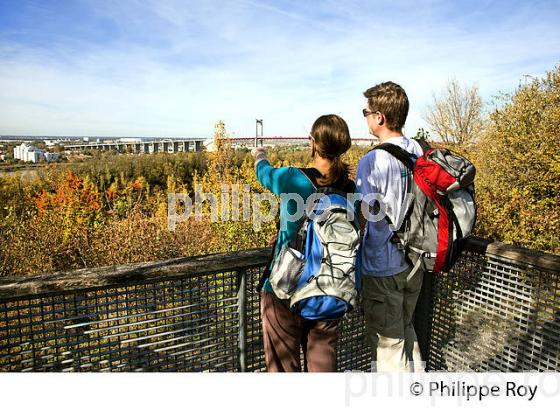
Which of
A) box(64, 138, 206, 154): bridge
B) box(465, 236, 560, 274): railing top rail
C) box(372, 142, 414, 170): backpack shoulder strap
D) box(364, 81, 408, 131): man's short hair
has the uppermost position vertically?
box(64, 138, 206, 154): bridge

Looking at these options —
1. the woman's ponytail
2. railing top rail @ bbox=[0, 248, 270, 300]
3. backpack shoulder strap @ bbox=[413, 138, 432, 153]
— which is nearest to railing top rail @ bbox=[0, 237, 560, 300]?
railing top rail @ bbox=[0, 248, 270, 300]

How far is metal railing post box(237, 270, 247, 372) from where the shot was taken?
2023 millimetres

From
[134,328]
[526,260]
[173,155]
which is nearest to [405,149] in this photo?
[526,260]

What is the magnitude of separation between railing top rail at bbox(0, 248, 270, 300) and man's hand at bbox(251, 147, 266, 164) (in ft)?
1.60

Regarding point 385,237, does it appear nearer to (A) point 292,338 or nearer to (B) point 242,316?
(A) point 292,338

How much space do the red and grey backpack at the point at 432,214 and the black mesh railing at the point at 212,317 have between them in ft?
1.75

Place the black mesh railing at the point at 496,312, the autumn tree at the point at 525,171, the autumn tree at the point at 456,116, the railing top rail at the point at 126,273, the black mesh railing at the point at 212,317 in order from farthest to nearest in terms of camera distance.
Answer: the autumn tree at the point at 456,116 → the autumn tree at the point at 525,171 → the black mesh railing at the point at 496,312 → the black mesh railing at the point at 212,317 → the railing top rail at the point at 126,273

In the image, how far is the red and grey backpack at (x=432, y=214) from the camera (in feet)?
5.58

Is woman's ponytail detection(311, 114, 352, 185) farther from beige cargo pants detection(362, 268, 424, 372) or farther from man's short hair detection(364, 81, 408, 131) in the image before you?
beige cargo pants detection(362, 268, 424, 372)

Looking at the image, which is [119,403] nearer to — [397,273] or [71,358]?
[71,358]

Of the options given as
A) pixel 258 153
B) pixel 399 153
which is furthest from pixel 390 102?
pixel 258 153

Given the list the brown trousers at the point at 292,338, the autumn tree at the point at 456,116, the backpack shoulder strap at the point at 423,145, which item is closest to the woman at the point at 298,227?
the brown trousers at the point at 292,338

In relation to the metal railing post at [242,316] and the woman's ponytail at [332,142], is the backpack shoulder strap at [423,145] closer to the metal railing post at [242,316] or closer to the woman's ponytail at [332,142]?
the woman's ponytail at [332,142]

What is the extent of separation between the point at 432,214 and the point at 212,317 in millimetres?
1189
